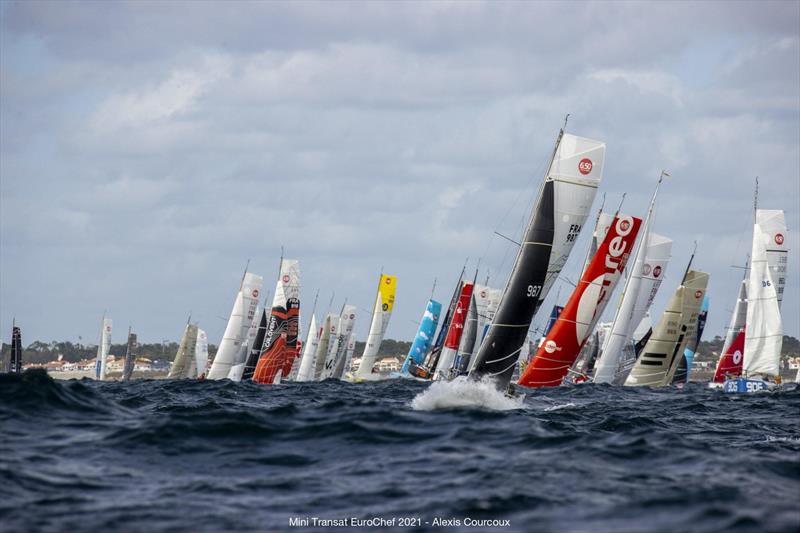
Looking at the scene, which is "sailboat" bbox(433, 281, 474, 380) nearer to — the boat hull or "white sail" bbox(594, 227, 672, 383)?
"white sail" bbox(594, 227, 672, 383)

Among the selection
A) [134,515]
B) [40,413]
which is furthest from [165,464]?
[40,413]

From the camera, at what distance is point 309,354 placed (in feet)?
259

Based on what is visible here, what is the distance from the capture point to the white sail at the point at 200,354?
83188 mm

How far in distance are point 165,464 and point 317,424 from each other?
4026 millimetres

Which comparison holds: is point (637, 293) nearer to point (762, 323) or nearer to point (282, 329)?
point (762, 323)

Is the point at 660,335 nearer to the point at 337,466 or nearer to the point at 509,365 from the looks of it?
the point at 509,365

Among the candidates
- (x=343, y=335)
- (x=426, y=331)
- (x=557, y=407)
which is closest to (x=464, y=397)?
(x=557, y=407)

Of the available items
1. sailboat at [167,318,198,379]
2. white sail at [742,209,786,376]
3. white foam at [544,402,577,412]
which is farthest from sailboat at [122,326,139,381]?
white foam at [544,402,577,412]

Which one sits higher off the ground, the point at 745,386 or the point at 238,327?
the point at 238,327

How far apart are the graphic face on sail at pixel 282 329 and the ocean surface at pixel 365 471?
4140 centimetres

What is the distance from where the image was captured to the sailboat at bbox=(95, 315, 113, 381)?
92250 mm

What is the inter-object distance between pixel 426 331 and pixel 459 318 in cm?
1273

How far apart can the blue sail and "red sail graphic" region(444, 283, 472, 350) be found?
1162cm

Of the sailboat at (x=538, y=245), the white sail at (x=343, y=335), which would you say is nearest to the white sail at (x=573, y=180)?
the sailboat at (x=538, y=245)
